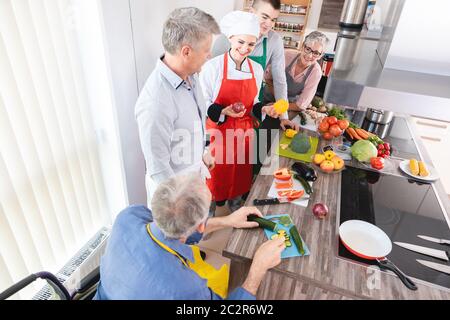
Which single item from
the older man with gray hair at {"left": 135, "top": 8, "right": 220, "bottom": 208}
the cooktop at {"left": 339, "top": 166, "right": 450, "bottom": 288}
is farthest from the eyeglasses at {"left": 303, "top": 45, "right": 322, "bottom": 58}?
the older man with gray hair at {"left": 135, "top": 8, "right": 220, "bottom": 208}

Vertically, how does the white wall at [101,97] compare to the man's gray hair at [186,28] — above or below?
below

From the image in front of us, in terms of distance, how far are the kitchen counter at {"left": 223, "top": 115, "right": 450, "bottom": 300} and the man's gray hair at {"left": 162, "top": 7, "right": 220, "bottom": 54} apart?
0.69 meters

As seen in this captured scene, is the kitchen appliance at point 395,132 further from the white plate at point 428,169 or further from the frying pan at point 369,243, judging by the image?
the frying pan at point 369,243

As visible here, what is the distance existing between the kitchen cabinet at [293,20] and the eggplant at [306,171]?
2968mm

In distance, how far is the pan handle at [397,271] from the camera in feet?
2.98

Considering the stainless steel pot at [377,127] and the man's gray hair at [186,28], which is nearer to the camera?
the man's gray hair at [186,28]

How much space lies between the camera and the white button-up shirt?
1.15m

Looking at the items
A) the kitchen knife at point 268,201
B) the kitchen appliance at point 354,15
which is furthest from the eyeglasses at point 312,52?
the kitchen knife at point 268,201

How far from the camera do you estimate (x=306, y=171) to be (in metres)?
1.37

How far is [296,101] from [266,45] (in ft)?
1.58

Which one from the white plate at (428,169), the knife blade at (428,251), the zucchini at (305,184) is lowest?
the knife blade at (428,251)

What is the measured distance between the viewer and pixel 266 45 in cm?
187

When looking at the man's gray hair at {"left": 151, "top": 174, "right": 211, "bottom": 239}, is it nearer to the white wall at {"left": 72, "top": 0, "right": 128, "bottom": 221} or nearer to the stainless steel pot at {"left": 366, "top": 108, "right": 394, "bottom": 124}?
the white wall at {"left": 72, "top": 0, "right": 128, "bottom": 221}

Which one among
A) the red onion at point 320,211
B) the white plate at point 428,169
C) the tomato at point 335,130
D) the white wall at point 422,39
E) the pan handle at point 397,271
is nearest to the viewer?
the white wall at point 422,39
